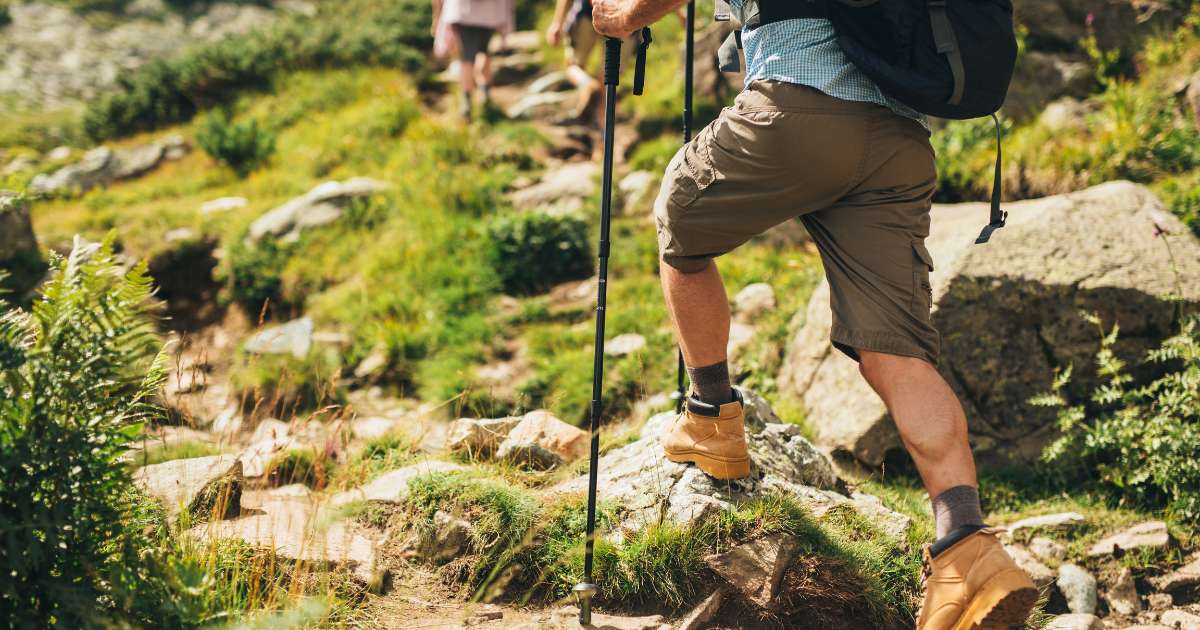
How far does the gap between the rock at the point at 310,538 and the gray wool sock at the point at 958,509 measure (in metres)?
2.04

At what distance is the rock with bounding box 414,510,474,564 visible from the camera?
349cm

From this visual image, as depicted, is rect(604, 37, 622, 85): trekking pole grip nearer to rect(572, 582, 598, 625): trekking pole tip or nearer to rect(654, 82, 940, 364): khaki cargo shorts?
rect(654, 82, 940, 364): khaki cargo shorts

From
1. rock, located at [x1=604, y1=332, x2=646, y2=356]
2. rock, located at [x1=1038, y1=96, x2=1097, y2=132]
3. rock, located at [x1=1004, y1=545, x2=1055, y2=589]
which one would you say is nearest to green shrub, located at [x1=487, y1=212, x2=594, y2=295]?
rock, located at [x1=604, y1=332, x2=646, y2=356]

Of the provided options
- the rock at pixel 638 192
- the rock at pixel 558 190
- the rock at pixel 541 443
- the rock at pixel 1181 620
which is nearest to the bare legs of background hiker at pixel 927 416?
the rock at pixel 1181 620

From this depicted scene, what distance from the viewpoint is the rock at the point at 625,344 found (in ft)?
20.1

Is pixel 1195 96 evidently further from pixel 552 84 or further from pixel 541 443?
pixel 552 84

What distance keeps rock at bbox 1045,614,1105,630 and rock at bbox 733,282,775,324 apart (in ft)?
10.1

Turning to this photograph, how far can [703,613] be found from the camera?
313 cm

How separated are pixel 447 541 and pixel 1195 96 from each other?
5933 millimetres

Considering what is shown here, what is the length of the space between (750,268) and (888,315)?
13.0ft

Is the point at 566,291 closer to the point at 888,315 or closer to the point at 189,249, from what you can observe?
the point at 189,249

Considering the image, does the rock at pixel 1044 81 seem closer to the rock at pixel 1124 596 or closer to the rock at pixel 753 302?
the rock at pixel 753 302

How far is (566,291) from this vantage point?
735 cm

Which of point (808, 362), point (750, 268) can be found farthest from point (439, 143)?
point (808, 362)
